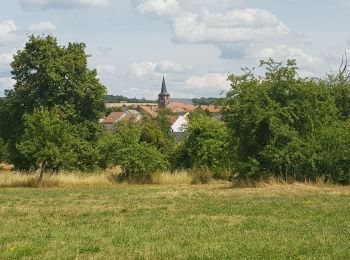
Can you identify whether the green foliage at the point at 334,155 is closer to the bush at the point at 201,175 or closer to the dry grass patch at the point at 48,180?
the bush at the point at 201,175

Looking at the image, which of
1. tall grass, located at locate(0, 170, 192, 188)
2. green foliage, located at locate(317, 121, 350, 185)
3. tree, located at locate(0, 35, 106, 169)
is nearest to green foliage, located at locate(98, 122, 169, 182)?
tall grass, located at locate(0, 170, 192, 188)

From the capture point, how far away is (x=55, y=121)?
32750 mm

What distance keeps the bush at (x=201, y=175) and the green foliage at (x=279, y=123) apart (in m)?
6.35

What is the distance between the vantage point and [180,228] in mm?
12477

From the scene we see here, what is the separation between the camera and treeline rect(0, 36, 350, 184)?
2770 cm

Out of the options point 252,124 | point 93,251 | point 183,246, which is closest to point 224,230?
point 183,246

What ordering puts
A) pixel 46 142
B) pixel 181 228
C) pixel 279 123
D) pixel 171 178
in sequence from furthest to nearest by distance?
pixel 171 178
pixel 46 142
pixel 279 123
pixel 181 228

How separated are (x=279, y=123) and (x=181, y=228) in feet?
52.3

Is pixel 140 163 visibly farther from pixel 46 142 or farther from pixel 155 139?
pixel 155 139

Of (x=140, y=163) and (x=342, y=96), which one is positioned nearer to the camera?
(x=140, y=163)

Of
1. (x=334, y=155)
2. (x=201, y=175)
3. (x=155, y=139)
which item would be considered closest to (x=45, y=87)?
(x=155, y=139)

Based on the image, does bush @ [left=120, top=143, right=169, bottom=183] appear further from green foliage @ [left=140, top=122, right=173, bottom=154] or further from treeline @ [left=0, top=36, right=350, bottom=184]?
green foliage @ [left=140, top=122, right=173, bottom=154]

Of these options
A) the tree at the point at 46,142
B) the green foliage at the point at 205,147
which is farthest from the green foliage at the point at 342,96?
the tree at the point at 46,142

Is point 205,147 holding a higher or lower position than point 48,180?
higher
